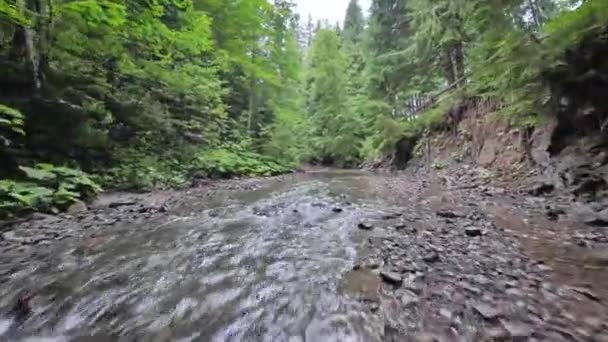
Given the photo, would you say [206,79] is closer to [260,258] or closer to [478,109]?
[478,109]

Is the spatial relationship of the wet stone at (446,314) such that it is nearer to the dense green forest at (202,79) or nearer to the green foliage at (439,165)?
the dense green forest at (202,79)

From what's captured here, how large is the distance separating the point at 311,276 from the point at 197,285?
108cm

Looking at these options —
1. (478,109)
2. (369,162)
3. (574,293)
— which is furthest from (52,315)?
(369,162)

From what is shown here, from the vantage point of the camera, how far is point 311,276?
343cm

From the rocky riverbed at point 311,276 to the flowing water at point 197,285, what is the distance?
0.05 feet

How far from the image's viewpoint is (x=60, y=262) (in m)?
3.77

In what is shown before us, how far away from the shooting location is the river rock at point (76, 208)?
237 inches

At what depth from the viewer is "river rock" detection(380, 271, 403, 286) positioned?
319cm

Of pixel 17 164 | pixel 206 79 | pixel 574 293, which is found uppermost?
pixel 206 79

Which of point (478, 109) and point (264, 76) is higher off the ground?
point (264, 76)

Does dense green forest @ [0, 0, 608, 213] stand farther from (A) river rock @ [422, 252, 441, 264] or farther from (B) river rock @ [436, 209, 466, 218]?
(A) river rock @ [422, 252, 441, 264]

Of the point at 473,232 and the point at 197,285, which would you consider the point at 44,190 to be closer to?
the point at 197,285

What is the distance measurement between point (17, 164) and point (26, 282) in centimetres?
424

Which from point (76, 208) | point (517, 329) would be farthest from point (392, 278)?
point (76, 208)
